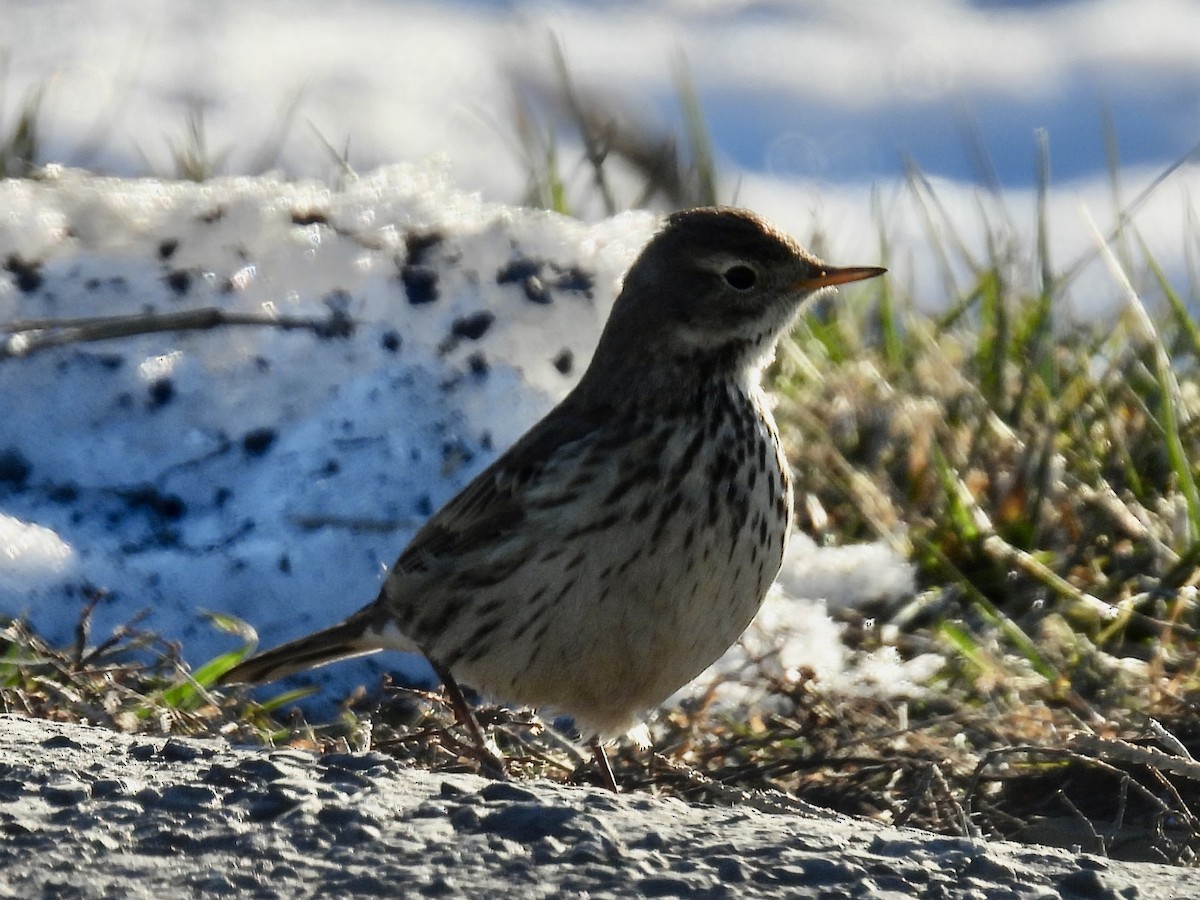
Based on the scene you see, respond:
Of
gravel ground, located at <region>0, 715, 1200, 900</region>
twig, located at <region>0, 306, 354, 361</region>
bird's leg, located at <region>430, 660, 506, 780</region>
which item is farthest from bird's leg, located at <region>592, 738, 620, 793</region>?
twig, located at <region>0, 306, 354, 361</region>

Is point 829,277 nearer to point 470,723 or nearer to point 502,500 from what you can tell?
point 502,500

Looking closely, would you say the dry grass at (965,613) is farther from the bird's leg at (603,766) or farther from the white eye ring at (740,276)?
the white eye ring at (740,276)

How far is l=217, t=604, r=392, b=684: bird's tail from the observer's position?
14.7 feet

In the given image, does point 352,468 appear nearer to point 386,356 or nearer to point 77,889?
point 386,356

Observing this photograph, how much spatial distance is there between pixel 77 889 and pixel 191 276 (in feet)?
10.8

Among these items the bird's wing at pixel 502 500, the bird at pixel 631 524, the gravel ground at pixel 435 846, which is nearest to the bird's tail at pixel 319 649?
the bird at pixel 631 524

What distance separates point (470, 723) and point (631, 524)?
537mm

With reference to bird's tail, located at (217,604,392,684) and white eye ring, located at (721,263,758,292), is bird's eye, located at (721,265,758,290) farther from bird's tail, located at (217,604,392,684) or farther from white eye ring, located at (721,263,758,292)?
bird's tail, located at (217,604,392,684)

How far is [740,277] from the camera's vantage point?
4504mm

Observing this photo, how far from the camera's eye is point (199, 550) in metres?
5.06

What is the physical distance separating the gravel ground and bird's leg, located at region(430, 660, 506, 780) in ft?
2.36

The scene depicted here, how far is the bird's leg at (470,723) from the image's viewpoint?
390cm

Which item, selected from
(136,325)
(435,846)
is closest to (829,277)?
(136,325)

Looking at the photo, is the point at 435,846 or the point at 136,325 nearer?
the point at 435,846
